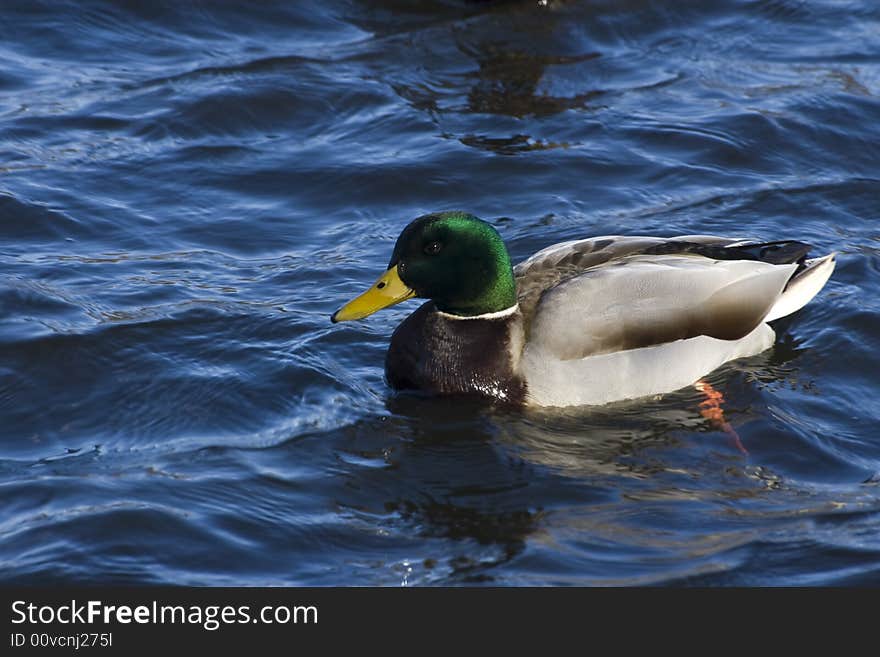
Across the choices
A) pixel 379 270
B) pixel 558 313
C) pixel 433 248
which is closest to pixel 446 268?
pixel 433 248

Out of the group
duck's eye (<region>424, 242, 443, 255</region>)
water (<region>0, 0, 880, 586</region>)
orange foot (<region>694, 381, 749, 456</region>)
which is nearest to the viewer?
water (<region>0, 0, 880, 586</region>)

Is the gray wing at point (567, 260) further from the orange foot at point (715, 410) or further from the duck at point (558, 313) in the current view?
the orange foot at point (715, 410)

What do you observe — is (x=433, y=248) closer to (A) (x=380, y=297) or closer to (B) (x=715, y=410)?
(A) (x=380, y=297)

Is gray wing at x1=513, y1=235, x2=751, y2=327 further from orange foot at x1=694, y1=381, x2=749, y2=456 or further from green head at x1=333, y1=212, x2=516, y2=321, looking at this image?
orange foot at x1=694, y1=381, x2=749, y2=456

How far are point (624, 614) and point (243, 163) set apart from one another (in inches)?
206

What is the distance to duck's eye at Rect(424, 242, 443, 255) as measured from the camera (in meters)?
6.87

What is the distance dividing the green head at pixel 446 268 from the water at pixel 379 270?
1.65ft

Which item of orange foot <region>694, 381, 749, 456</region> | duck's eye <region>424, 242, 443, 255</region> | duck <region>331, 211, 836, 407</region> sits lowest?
orange foot <region>694, 381, 749, 456</region>

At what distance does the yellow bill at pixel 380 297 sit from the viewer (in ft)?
22.6

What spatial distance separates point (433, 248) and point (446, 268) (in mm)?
129

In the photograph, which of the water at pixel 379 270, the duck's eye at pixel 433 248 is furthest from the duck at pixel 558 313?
the water at pixel 379 270

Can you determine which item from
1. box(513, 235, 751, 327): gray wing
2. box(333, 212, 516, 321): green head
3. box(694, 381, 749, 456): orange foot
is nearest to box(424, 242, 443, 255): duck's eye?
box(333, 212, 516, 321): green head

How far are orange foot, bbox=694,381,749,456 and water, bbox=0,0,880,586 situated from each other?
57mm

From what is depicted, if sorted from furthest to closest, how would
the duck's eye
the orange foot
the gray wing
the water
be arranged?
the gray wing < the duck's eye < the orange foot < the water
